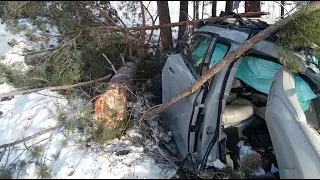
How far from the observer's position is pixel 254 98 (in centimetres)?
395

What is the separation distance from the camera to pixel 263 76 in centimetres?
314

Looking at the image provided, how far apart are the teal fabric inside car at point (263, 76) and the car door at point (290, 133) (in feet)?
0.27

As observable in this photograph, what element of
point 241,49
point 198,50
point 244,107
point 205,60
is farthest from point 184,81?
point 241,49

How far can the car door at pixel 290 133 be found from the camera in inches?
88.7

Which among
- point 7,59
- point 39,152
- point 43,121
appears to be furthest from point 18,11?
point 39,152

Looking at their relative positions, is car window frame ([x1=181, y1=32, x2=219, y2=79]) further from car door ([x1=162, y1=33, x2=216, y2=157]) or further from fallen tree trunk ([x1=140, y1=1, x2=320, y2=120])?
fallen tree trunk ([x1=140, y1=1, x2=320, y2=120])

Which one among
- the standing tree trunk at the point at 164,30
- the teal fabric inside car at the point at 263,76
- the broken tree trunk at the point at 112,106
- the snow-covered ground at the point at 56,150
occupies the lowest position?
the snow-covered ground at the point at 56,150

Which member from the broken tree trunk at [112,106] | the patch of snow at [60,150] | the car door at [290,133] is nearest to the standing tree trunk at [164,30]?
the broken tree trunk at [112,106]

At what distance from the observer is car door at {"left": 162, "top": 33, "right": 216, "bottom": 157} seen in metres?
3.47

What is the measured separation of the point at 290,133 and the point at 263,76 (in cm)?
85

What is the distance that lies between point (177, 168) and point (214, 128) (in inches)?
21.2

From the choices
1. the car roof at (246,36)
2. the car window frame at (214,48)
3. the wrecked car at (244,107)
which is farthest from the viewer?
the car window frame at (214,48)

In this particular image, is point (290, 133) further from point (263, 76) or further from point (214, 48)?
point (214, 48)

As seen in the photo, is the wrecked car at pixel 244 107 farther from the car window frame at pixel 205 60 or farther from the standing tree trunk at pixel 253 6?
the standing tree trunk at pixel 253 6
